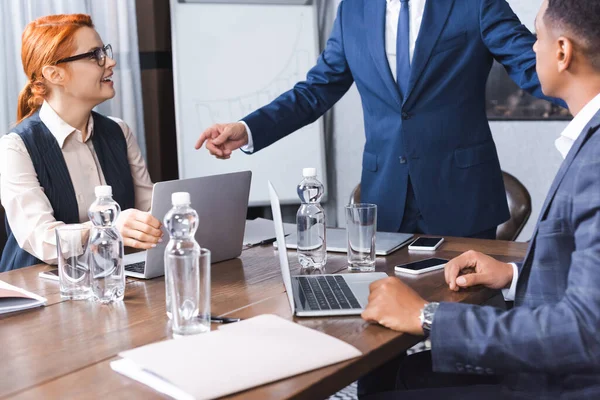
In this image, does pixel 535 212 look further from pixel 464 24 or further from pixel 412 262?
pixel 412 262

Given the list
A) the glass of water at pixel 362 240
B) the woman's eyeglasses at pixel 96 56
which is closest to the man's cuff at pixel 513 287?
the glass of water at pixel 362 240

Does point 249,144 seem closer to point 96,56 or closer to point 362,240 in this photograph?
point 96,56

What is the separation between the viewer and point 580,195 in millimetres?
1130

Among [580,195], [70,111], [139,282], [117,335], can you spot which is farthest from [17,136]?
[580,195]

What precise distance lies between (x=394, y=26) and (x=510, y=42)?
0.38 meters

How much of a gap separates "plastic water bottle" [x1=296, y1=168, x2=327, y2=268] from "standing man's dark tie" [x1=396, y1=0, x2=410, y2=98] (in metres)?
0.74

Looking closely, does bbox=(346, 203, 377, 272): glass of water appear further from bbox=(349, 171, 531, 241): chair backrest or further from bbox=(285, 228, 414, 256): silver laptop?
bbox=(349, 171, 531, 241): chair backrest

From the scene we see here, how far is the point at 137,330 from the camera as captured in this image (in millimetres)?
1303

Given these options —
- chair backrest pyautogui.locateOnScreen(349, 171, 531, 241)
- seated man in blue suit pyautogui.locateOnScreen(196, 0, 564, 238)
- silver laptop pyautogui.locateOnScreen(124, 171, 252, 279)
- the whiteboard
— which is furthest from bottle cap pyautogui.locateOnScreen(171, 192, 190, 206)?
the whiteboard

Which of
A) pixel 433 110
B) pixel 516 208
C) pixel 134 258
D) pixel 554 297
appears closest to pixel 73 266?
pixel 134 258

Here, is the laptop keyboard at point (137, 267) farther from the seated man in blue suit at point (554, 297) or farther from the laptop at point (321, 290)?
the seated man in blue suit at point (554, 297)

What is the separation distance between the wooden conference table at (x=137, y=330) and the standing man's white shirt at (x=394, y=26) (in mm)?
786

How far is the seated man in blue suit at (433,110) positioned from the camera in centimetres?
230

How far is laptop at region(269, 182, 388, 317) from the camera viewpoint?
1.37 m
